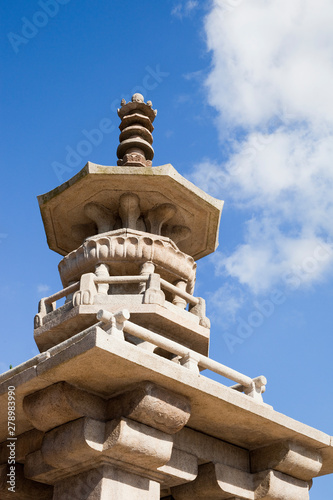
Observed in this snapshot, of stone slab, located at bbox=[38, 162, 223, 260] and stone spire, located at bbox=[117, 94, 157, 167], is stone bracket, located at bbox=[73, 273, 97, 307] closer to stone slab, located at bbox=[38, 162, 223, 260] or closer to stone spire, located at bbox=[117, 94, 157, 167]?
stone slab, located at bbox=[38, 162, 223, 260]

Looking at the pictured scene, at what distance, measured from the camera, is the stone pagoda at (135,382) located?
820cm

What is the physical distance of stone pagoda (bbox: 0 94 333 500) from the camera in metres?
8.20

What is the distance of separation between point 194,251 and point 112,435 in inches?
236

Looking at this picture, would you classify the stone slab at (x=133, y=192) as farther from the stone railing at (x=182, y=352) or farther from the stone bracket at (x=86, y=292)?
the stone railing at (x=182, y=352)

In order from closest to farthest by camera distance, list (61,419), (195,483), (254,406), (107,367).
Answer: (107,367), (61,419), (254,406), (195,483)

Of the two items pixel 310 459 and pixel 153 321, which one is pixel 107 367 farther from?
pixel 310 459

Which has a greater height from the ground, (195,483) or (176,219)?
(176,219)

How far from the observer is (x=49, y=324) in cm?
1084

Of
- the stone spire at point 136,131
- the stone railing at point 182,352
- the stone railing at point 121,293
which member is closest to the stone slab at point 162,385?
the stone railing at point 182,352

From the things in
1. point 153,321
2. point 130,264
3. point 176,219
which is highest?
point 176,219

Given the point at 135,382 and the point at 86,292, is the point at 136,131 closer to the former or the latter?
the point at 86,292

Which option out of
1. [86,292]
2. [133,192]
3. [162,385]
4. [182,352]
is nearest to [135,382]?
[162,385]

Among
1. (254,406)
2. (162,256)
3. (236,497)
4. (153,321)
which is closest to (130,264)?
(162,256)

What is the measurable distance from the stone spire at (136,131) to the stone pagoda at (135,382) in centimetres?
5
